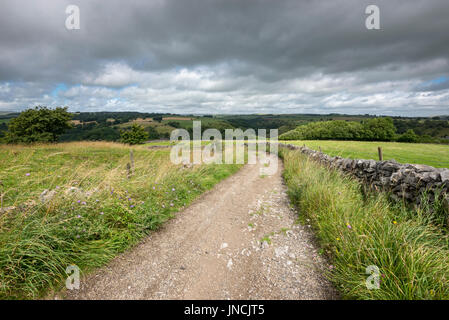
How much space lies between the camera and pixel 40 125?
2692cm

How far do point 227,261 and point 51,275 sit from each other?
3.28 metres

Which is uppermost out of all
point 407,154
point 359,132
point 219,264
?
point 359,132

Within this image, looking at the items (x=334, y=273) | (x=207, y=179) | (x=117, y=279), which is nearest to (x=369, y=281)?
(x=334, y=273)

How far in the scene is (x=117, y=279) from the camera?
127 inches

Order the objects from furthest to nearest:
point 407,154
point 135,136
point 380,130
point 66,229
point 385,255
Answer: point 135,136
point 380,130
point 407,154
point 66,229
point 385,255

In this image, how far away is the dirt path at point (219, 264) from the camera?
3.01 meters

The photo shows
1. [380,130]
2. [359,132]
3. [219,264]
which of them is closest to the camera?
[219,264]

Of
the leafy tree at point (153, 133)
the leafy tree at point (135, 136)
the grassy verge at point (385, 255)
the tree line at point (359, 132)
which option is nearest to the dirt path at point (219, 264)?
the grassy verge at point (385, 255)

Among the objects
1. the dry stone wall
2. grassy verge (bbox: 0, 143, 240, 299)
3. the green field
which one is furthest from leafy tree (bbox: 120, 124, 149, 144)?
the dry stone wall

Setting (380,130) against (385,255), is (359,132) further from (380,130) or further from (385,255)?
(385,255)

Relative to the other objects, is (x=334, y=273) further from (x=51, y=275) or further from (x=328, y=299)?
(x=51, y=275)

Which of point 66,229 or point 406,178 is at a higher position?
point 406,178

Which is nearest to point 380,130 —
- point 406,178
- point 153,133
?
point 406,178

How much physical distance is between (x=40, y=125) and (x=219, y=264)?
3781 centimetres
